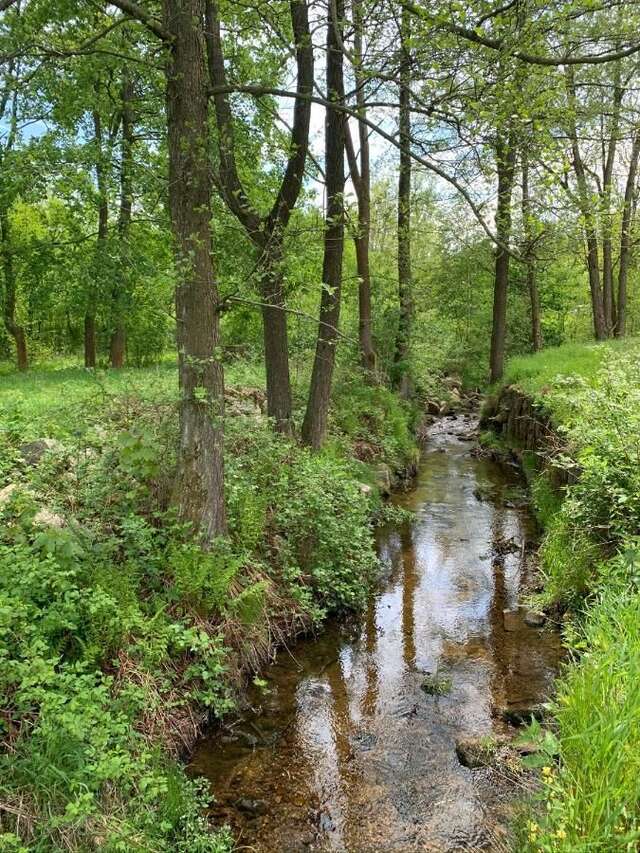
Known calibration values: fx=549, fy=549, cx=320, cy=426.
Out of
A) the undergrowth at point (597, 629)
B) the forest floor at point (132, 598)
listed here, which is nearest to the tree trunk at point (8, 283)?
the forest floor at point (132, 598)

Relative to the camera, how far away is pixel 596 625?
4.34m

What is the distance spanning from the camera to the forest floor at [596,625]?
2.63 meters

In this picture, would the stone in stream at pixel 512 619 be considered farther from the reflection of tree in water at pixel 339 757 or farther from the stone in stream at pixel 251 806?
the stone in stream at pixel 251 806

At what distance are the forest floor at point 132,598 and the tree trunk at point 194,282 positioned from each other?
343mm

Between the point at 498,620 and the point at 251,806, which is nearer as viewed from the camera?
the point at 251,806

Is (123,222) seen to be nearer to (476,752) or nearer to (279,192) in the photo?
(279,192)

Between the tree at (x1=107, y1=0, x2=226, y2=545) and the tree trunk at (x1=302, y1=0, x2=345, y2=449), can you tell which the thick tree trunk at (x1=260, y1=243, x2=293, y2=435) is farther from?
the tree at (x1=107, y1=0, x2=226, y2=545)

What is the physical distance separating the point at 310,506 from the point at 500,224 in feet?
A: 12.2

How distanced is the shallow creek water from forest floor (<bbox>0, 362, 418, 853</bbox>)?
1.06ft

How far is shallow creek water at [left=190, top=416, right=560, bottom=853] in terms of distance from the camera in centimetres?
355

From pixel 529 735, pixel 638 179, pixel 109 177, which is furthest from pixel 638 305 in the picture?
pixel 529 735

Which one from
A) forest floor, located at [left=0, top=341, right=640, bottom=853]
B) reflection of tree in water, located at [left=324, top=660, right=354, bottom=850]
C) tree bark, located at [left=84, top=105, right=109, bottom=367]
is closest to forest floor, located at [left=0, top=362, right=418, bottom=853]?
forest floor, located at [left=0, top=341, right=640, bottom=853]

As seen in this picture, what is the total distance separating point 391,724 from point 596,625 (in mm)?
1842

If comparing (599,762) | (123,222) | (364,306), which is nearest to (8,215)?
(123,222)
